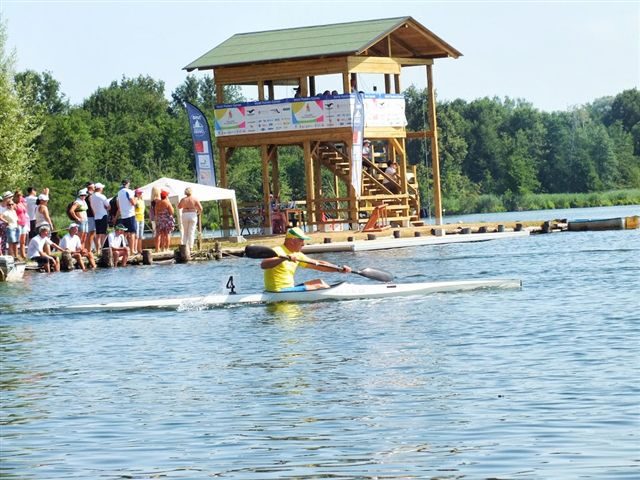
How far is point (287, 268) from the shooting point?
2522 cm

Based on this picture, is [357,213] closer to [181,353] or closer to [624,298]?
[624,298]

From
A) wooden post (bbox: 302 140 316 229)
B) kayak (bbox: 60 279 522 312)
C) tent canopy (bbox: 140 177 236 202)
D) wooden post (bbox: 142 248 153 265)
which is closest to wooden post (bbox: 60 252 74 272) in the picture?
wooden post (bbox: 142 248 153 265)

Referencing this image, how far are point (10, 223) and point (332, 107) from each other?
1235 centimetres

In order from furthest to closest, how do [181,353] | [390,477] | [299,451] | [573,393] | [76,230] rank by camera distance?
1. [76,230]
2. [181,353]
3. [573,393]
4. [299,451]
5. [390,477]

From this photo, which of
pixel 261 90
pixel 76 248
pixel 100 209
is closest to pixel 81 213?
pixel 100 209

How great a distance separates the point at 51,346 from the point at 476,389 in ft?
26.9

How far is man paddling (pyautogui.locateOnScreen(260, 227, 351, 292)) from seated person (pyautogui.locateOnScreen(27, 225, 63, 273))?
12.6 meters

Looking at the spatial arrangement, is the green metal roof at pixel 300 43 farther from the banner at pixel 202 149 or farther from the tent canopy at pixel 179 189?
the tent canopy at pixel 179 189

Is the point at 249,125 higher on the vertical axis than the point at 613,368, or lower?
higher

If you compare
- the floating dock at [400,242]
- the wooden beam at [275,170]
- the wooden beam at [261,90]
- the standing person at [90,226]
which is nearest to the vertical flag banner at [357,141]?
the floating dock at [400,242]

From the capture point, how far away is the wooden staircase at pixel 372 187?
47719mm

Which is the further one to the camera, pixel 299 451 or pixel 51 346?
pixel 51 346

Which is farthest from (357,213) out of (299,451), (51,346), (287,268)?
(299,451)

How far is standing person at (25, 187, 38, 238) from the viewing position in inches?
1515
